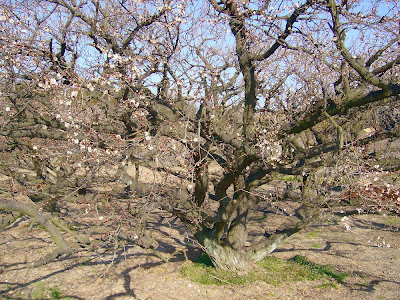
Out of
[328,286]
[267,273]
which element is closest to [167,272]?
[267,273]

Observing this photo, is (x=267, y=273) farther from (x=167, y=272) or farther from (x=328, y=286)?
(x=167, y=272)

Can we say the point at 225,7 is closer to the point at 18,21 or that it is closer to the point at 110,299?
the point at 18,21

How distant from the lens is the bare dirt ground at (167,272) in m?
6.17

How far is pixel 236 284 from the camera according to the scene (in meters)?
6.41

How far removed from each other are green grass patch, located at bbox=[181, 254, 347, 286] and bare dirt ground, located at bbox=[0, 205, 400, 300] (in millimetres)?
139

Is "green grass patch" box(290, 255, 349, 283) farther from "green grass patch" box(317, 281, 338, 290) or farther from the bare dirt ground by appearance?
"green grass patch" box(317, 281, 338, 290)

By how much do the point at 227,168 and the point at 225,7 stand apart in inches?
103

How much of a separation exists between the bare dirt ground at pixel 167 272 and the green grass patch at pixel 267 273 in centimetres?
14

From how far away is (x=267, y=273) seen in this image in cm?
689

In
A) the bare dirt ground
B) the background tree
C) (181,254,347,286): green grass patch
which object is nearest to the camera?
the background tree

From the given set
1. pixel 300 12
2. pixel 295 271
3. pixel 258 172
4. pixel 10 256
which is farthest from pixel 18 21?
pixel 295 271

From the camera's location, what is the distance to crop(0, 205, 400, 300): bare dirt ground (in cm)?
617

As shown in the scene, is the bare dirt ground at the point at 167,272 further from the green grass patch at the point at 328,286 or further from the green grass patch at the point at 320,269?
the green grass patch at the point at 320,269

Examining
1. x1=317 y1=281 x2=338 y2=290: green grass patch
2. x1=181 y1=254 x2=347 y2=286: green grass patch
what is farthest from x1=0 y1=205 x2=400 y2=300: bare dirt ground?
x1=181 y1=254 x2=347 y2=286: green grass patch
